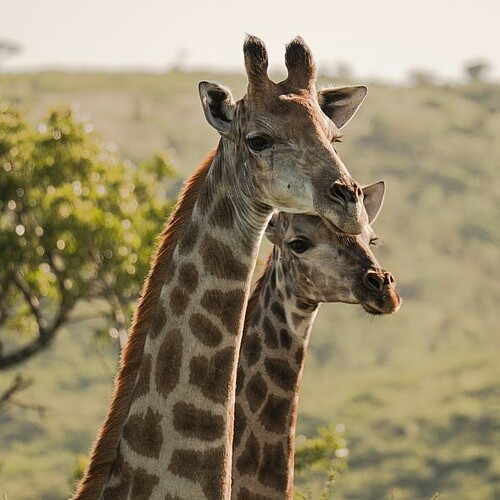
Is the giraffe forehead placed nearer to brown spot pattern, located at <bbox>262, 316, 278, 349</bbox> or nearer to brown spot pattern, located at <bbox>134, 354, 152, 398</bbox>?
brown spot pattern, located at <bbox>134, 354, 152, 398</bbox>

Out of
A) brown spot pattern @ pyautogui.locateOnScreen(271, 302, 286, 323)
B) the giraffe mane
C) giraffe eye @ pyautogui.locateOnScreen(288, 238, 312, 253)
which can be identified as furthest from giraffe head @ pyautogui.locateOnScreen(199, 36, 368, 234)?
brown spot pattern @ pyautogui.locateOnScreen(271, 302, 286, 323)

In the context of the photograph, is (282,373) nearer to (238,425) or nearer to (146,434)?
(238,425)

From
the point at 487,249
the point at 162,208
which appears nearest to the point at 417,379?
the point at 487,249

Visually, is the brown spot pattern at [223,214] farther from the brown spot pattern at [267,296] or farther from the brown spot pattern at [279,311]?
the brown spot pattern at [267,296]

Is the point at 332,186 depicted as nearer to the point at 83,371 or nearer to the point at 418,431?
the point at 418,431

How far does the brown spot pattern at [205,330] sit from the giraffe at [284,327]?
2045 mm

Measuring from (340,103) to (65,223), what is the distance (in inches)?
708

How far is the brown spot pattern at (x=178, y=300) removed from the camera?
24.9 feet

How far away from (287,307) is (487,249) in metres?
99.6

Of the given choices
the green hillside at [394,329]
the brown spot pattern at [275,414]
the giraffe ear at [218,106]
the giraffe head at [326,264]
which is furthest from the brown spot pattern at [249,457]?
the green hillside at [394,329]

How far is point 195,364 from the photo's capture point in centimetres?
750

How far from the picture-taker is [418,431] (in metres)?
68.6

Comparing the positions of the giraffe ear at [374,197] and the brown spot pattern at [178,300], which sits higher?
the giraffe ear at [374,197]

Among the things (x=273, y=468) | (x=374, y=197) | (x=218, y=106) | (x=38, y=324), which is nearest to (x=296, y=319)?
(x=273, y=468)
